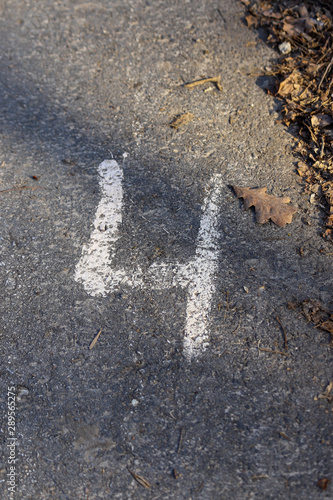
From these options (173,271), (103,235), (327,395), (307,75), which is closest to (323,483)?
(327,395)

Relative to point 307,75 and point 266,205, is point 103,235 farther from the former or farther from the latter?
point 307,75

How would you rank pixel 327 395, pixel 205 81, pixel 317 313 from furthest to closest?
pixel 205 81 → pixel 317 313 → pixel 327 395

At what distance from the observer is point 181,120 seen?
279 cm

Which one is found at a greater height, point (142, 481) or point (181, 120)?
point (181, 120)

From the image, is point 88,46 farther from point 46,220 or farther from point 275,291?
point 275,291

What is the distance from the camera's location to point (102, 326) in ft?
6.84

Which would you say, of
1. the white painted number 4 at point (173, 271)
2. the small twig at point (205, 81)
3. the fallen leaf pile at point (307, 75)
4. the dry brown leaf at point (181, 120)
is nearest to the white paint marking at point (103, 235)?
the white painted number 4 at point (173, 271)

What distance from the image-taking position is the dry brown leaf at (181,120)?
2768 mm

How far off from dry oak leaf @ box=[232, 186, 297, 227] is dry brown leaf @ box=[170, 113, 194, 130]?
0.66m

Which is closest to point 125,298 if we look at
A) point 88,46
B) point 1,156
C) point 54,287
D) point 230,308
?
point 54,287

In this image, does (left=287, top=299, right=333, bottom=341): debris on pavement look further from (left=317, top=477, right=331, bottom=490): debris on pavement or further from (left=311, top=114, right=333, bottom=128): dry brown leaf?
(left=311, top=114, right=333, bottom=128): dry brown leaf

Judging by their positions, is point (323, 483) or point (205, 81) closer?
point (323, 483)

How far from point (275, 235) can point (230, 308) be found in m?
0.54

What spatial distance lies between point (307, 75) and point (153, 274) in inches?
71.5
